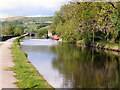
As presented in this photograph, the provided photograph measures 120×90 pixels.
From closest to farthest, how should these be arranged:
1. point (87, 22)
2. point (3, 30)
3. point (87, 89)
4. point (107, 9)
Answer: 1. point (87, 89)
2. point (107, 9)
3. point (87, 22)
4. point (3, 30)

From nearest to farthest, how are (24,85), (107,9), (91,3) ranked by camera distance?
(24,85), (107,9), (91,3)

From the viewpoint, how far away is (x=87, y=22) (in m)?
34.9

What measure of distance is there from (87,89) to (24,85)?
137 inches

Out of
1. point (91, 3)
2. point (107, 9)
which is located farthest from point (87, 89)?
point (91, 3)

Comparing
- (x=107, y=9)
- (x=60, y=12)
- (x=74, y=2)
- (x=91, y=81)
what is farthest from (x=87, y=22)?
(x=60, y=12)

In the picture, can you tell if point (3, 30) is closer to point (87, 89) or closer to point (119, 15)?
point (119, 15)

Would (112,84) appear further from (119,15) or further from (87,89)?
(119,15)

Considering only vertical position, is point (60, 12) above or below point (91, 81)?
above

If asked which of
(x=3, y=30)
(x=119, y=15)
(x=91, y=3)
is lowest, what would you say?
(x=3, y=30)

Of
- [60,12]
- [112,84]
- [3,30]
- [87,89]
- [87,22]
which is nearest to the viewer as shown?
[87,89]

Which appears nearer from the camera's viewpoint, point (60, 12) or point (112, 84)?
point (112, 84)

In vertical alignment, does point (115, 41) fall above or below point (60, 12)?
below

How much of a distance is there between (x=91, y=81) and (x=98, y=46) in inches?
963

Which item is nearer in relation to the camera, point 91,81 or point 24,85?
point 24,85
